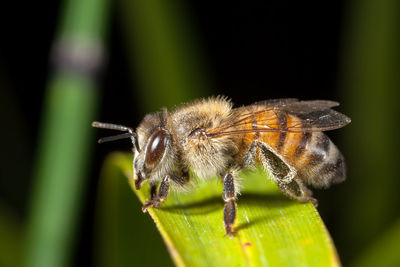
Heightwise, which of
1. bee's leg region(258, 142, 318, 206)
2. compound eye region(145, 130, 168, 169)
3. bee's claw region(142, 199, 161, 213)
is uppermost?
compound eye region(145, 130, 168, 169)

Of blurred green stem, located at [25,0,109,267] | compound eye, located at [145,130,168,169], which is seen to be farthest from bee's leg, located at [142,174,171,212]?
blurred green stem, located at [25,0,109,267]

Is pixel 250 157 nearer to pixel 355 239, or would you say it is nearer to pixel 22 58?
pixel 355 239

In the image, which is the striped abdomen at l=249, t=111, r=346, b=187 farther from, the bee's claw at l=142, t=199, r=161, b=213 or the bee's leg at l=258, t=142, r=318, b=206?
the bee's claw at l=142, t=199, r=161, b=213

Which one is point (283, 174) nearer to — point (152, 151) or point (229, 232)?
point (229, 232)

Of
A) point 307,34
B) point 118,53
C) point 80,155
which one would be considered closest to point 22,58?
point 118,53

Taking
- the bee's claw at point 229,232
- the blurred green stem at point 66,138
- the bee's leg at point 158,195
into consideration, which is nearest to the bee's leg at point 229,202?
the bee's claw at point 229,232

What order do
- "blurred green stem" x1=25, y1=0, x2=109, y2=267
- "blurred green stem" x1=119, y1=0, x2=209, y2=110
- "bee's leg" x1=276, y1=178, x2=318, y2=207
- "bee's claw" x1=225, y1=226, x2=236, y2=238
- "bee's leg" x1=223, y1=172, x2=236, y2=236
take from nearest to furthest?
"bee's claw" x1=225, y1=226, x2=236, y2=238 < "bee's leg" x1=223, y1=172, x2=236, y2=236 < "bee's leg" x1=276, y1=178, x2=318, y2=207 < "blurred green stem" x1=25, y1=0, x2=109, y2=267 < "blurred green stem" x1=119, y1=0, x2=209, y2=110

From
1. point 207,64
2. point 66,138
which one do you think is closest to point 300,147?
point 66,138
